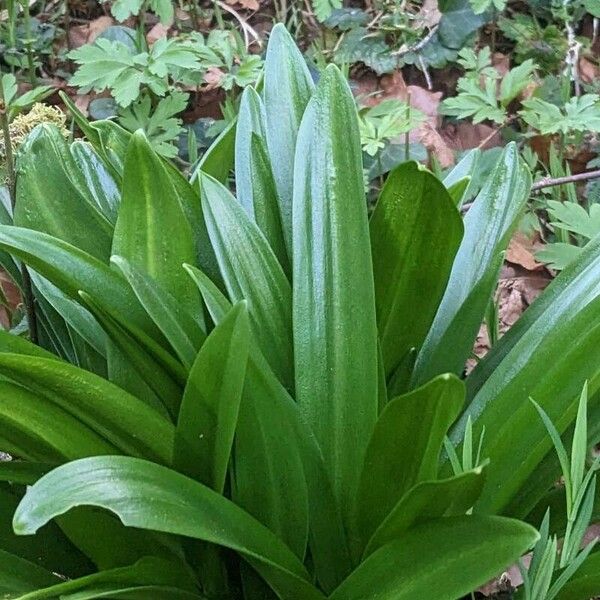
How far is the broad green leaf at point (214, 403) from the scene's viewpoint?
0.66m

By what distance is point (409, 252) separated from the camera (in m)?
0.88

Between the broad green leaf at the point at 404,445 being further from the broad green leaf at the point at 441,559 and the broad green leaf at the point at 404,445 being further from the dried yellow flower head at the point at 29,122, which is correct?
the dried yellow flower head at the point at 29,122

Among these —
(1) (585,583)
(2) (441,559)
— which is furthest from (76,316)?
(1) (585,583)

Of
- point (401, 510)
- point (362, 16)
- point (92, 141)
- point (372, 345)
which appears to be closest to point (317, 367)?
point (372, 345)

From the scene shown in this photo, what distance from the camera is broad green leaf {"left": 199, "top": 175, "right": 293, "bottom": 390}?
32.9 inches

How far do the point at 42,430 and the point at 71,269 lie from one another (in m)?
0.16

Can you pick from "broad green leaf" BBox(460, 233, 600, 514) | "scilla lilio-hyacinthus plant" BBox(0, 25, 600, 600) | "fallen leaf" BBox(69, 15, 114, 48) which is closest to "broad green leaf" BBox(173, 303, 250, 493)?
"scilla lilio-hyacinthus plant" BBox(0, 25, 600, 600)

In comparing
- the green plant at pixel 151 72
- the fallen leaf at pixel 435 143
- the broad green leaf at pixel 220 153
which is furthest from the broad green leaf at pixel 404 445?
the fallen leaf at pixel 435 143

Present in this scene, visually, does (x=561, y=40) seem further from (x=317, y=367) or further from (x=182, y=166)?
(x=317, y=367)

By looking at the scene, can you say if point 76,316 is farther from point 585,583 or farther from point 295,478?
point 585,583

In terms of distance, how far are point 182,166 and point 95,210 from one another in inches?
45.3

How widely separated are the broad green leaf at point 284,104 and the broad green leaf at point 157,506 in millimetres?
346

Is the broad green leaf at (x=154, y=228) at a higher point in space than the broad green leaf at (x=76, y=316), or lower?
higher

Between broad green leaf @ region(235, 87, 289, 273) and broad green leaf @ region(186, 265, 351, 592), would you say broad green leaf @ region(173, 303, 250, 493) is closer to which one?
broad green leaf @ region(186, 265, 351, 592)
